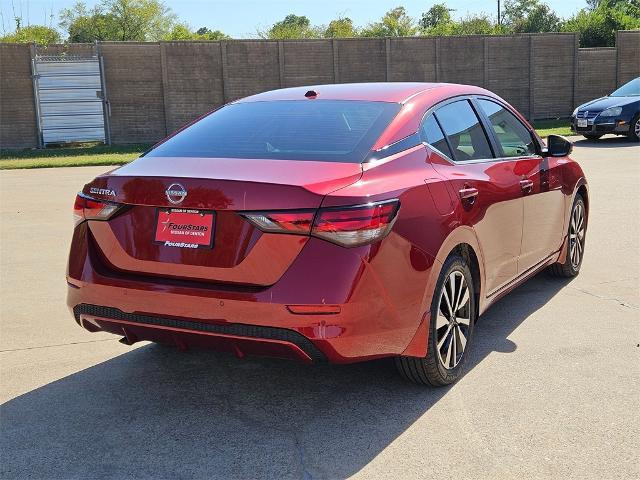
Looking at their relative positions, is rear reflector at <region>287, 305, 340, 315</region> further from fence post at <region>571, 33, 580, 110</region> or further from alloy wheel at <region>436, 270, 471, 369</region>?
fence post at <region>571, 33, 580, 110</region>

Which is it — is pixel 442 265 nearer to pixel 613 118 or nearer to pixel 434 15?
pixel 613 118

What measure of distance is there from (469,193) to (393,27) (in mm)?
66508

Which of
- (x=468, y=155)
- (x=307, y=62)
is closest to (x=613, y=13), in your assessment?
(x=307, y=62)

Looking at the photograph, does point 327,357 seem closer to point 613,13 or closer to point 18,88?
point 18,88

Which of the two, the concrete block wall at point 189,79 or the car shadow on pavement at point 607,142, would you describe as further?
the concrete block wall at point 189,79

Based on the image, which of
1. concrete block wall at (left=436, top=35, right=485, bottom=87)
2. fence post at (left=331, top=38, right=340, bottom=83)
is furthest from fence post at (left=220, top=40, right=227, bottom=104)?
concrete block wall at (left=436, top=35, right=485, bottom=87)

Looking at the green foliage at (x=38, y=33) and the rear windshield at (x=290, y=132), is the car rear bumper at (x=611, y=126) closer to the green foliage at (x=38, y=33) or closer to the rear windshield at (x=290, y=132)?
the rear windshield at (x=290, y=132)

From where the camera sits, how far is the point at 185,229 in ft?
11.2

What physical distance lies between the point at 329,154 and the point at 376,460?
4.77 feet

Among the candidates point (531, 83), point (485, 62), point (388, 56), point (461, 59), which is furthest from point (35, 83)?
point (531, 83)

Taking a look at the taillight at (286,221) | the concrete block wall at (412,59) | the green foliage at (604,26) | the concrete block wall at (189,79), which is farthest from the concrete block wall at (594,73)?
the taillight at (286,221)

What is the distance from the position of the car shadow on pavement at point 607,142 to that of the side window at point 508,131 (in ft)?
44.5

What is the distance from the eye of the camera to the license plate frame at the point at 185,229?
3355 mm

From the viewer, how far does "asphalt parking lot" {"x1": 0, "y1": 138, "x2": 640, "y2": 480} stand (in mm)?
3193
